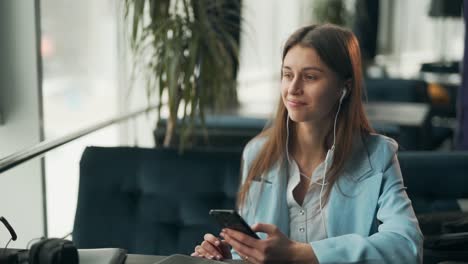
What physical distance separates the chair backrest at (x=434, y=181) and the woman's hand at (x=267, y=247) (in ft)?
3.04

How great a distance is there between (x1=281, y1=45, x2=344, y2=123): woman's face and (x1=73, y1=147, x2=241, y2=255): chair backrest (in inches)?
26.5

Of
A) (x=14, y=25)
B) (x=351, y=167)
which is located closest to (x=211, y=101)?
(x=14, y=25)

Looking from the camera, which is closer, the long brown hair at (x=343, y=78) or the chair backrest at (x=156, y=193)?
the long brown hair at (x=343, y=78)

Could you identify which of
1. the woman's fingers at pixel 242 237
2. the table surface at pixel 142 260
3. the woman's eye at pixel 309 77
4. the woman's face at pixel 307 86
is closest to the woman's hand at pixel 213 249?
the table surface at pixel 142 260

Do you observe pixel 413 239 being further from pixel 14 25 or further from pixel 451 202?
pixel 14 25

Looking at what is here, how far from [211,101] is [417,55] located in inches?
409

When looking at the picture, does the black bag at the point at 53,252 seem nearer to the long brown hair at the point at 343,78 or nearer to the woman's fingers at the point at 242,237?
the woman's fingers at the point at 242,237

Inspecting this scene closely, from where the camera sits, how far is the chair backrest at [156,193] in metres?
2.42

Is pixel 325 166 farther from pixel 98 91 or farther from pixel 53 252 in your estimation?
pixel 98 91

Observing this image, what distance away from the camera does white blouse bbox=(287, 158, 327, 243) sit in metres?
1.89

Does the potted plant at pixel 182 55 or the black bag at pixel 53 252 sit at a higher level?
the potted plant at pixel 182 55

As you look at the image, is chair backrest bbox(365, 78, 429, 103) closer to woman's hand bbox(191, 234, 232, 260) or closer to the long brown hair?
the long brown hair

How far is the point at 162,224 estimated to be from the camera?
2.45 metres

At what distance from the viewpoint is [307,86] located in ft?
5.91
